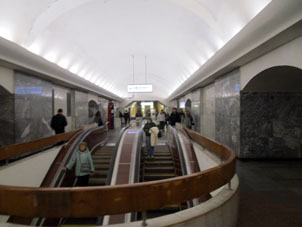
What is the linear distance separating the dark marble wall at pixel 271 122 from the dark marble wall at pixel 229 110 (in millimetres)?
294

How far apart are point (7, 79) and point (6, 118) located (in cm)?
141

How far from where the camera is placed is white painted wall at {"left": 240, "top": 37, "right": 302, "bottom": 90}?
4.10 metres

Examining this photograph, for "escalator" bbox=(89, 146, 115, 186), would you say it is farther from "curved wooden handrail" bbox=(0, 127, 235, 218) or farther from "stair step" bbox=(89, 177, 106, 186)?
"curved wooden handrail" bbox=(0, 127, 235, 218)

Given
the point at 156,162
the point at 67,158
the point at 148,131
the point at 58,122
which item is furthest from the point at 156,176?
the point at 58,122

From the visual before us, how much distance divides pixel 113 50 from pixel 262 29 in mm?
10894

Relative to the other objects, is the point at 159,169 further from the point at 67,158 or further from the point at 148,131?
the point at 67,158

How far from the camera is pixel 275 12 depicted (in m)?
3.44

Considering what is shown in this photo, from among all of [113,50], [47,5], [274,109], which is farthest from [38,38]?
[274,109]

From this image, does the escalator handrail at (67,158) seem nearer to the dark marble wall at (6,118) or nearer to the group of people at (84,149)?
the group of people at (84,149)

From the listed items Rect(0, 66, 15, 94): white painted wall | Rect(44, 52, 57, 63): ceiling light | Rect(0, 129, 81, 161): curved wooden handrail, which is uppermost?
Rect(44, 52, 57, 63): ceiling light

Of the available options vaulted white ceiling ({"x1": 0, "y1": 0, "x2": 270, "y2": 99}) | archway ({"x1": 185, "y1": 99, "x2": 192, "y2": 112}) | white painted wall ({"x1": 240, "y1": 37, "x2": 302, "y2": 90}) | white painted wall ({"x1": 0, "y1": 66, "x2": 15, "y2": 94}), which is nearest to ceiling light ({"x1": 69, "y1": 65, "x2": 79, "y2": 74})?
vaulted white ceiling ({"x1": 0, "y1": 0, "x2": 270, "y2": 99})

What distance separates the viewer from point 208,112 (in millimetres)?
12234

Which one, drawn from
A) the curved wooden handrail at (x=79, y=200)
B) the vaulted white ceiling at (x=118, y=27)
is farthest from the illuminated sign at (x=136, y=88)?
the curved wooden handrail at (x=79, y=200)

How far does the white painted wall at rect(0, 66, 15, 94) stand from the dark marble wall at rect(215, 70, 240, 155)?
8.18 m
